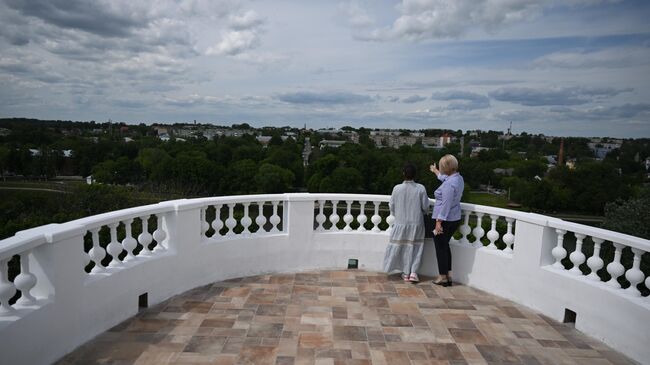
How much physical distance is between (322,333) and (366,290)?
→ 133 centimetres

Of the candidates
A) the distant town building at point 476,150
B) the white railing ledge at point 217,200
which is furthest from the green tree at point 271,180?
the white railing ledge at point 217,200

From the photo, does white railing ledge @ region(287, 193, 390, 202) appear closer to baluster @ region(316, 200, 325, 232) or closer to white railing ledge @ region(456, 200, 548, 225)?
baluster @ region(316, 200, 325, 232)

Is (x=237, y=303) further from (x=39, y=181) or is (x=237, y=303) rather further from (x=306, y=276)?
(x=39, y=181)

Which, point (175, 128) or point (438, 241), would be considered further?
point (175, 128)

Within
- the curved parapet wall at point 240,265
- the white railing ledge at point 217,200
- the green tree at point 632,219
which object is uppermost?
the white railing ledge at point 217,200

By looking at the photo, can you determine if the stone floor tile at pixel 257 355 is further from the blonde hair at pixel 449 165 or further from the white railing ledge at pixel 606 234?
the white railing ledge at pixel 606 234

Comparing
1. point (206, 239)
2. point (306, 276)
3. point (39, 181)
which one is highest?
point (206, 239)

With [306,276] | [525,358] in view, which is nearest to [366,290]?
[306,276]

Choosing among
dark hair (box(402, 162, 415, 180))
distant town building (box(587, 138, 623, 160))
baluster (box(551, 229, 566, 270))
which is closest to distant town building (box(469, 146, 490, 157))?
distant town building (box(587, 138, 623, 160))

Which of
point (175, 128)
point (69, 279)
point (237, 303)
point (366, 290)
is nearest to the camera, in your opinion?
point (69, 279)

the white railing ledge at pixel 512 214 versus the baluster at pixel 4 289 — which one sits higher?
the white railing ledge at pixel 512 214

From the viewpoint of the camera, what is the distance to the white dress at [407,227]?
5391 millimetres

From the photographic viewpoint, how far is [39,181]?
60.9 m

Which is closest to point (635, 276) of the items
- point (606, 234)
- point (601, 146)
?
point (606, 234)
